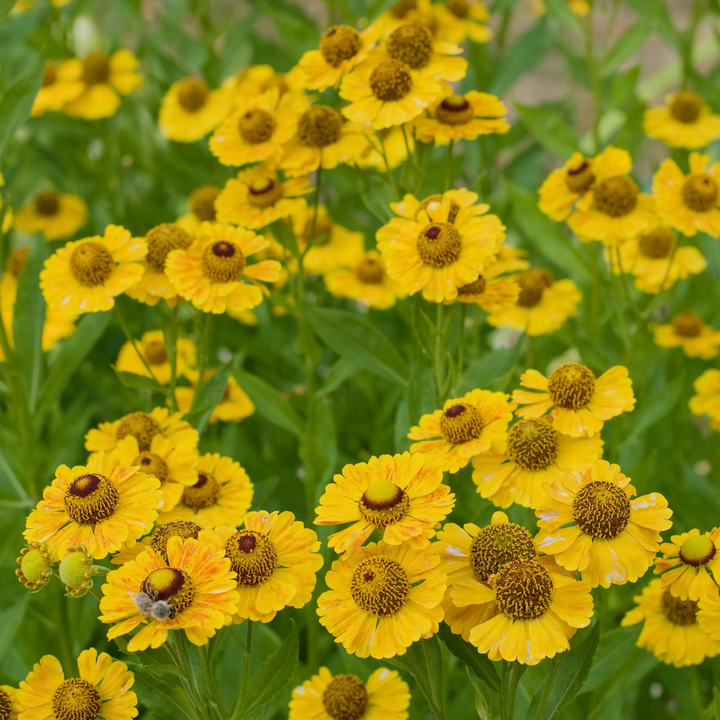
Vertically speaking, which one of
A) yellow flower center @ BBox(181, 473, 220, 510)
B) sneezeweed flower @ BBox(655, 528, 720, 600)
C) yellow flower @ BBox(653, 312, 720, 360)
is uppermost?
yellow flower center @ BBox(181, 473, 220, 510)

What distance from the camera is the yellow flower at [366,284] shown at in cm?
175

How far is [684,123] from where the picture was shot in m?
1.97

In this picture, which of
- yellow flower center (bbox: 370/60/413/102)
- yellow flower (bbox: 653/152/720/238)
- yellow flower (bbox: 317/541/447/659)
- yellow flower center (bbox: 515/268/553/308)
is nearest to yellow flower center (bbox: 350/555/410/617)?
yellow flower (bbox: 317/541/447/659)

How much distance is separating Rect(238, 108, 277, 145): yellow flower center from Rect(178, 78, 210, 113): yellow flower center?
27.4 inches

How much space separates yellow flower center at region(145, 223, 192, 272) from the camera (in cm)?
123

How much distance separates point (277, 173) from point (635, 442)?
2.36 ft

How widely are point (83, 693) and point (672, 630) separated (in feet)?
2.19

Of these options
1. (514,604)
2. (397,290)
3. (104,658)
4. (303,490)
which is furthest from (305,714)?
(397,290)

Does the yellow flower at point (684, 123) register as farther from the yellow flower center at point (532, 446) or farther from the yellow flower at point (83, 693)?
the yellow flower at point (83, 693)

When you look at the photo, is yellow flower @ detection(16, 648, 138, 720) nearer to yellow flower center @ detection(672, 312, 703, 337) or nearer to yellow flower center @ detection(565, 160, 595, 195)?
yellow flower center @ detection(565, 160, 595, 195)

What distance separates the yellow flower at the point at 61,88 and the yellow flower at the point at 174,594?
1.47m

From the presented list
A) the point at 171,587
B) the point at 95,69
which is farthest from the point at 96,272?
the point at 95,69

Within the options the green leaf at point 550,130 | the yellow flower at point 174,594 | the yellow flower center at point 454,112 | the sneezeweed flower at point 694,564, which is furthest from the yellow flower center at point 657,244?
the yellow flower at point 174,594

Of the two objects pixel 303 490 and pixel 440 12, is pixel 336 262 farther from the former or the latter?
pixel 440 12
